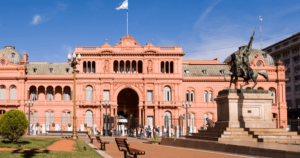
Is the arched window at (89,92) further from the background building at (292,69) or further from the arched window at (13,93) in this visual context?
the background building at (292,69)

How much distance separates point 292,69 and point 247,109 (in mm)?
64652

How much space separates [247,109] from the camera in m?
22.0

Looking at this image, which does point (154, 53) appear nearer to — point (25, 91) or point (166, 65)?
point (166, 65)

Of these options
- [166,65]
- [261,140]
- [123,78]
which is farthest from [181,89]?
[261,140]

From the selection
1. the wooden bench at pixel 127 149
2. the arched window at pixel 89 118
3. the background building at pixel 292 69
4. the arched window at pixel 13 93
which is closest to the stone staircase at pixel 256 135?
the wooden bench at pixel 127 149

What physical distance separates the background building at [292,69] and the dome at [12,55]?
59444mm

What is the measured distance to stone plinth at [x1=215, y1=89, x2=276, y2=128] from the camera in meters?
21.6

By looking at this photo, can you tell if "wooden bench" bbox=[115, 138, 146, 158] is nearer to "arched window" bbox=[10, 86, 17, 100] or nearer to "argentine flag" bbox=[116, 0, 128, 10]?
"argentine flag" bbox=[116, 0, 128, 10]

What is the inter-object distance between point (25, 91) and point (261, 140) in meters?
50.0

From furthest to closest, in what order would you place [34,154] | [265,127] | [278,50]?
[278,50] → [265,127] → [34,154]

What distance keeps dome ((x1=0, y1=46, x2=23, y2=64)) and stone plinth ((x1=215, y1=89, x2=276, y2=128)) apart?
53087 mm

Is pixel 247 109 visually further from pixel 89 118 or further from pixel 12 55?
pixel 12 55

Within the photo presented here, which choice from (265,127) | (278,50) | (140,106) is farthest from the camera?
(278,50)

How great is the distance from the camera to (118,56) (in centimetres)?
5962
